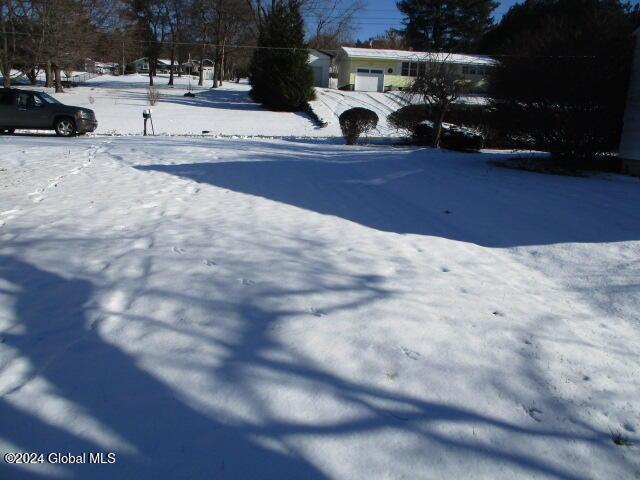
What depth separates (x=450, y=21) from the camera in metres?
51.7

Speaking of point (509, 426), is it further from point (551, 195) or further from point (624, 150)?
point (624, 150)

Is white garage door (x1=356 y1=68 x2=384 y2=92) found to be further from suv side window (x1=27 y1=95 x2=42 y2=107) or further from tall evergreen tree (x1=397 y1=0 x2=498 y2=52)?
suv side window (x1=27 y1=95 x2=42 y2=107)

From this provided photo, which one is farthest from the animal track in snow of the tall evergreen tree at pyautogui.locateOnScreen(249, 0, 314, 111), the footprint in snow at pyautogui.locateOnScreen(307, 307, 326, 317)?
the tall evergreen tree at pyautogui.locateOnScreen(249, 0, 314, 111)

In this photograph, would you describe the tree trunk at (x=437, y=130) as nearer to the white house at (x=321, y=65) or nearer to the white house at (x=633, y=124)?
the white house at (x=633, y=124)

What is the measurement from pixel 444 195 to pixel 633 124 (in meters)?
6.10

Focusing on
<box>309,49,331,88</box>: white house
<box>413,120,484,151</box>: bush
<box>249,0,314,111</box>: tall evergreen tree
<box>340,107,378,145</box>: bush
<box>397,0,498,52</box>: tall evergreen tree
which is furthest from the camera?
<box>397,0,498,52</box>: tall evergreen tree

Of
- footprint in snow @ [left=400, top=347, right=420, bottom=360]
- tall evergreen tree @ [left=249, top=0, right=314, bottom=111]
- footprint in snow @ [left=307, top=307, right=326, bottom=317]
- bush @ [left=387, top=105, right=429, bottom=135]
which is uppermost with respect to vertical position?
tall evergreen tree @ [left=249, top=0, right=314, bottom=111]

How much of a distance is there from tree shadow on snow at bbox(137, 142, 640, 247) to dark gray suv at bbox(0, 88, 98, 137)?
Answer: 8.17m

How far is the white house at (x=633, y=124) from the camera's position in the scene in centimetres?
1116

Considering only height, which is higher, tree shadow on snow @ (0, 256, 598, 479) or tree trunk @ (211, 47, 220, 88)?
tree trunk @ (211, 47, 220, 88)

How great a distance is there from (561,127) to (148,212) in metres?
9.95

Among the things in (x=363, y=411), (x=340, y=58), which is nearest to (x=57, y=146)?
(x=363, y=411)

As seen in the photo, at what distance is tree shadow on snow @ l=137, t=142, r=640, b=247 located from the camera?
641cm

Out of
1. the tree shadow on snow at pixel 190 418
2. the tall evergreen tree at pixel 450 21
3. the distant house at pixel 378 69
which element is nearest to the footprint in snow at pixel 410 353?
the tree shadow on snow at pixel 190 418
